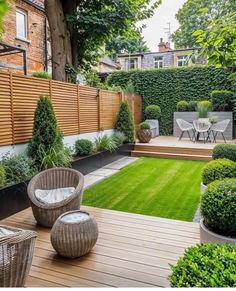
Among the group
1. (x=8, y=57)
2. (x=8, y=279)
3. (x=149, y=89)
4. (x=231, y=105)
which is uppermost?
(x=8, y=57)

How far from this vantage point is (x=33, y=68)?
11219 millimetres

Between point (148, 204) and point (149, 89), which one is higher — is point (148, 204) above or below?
below

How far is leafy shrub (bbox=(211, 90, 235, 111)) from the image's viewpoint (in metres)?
10.8

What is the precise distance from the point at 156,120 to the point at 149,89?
63.0 inches

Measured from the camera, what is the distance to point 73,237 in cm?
273

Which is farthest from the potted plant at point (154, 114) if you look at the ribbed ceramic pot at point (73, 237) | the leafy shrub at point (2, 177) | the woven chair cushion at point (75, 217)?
the ribbed ceramic pot at point (73, 237)

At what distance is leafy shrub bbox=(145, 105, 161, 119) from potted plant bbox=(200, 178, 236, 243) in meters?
9.75

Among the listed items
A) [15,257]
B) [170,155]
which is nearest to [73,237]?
[15,257]

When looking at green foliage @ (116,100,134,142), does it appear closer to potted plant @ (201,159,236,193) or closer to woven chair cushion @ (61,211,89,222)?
potted plant @ (201,159,236,193)

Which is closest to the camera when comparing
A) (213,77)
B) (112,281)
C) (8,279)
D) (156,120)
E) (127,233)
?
(8,279)

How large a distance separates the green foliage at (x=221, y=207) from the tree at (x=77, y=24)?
5952mm

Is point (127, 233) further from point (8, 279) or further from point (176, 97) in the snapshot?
point (176, 97)

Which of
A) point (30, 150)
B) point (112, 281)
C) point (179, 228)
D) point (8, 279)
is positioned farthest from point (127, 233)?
point (30, 150)

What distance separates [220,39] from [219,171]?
1.75 m
